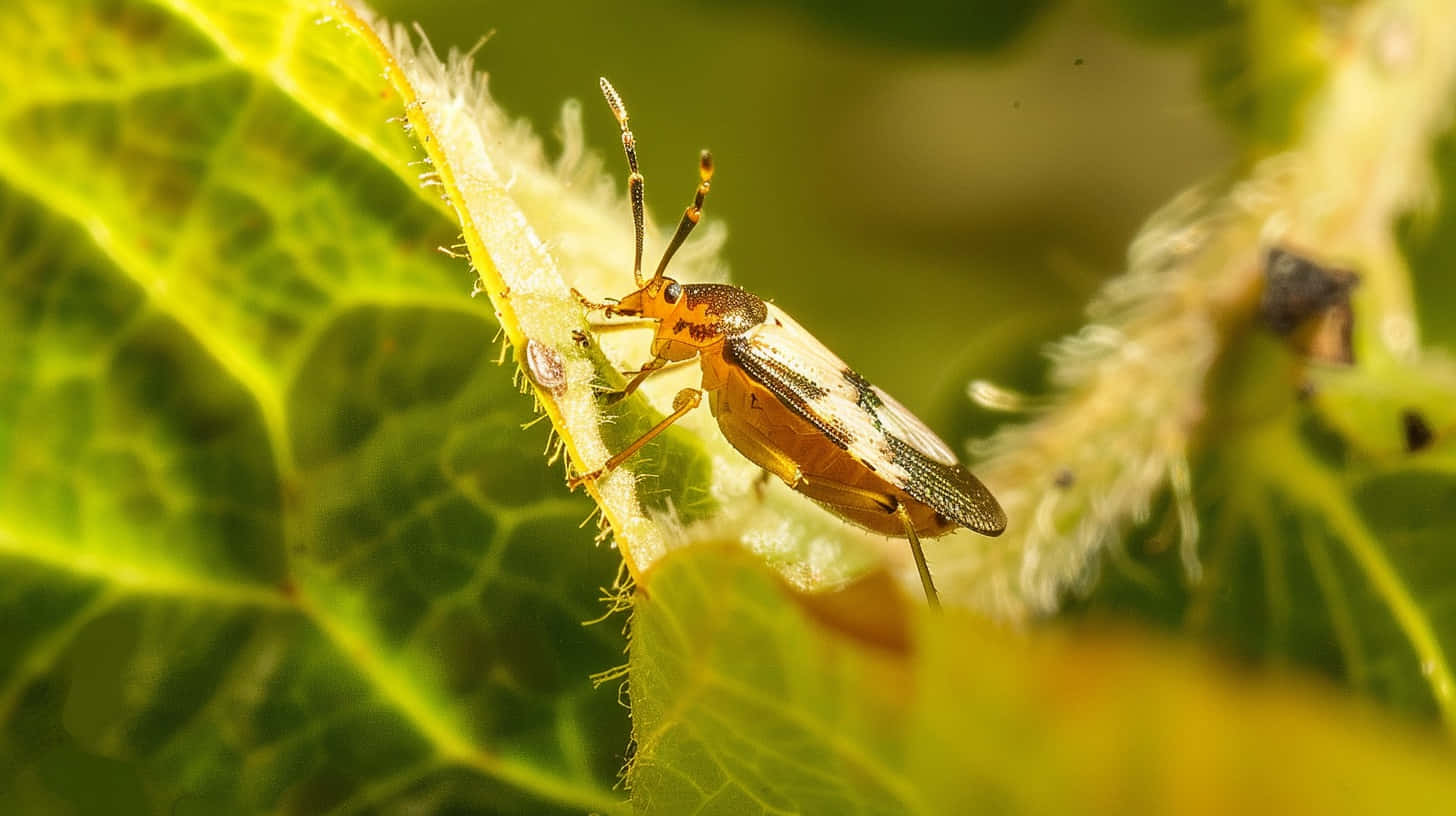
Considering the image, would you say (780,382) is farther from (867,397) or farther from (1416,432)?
(1416,432)

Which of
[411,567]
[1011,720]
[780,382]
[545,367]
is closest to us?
[1011,720]

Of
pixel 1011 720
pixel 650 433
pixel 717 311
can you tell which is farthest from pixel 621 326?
pixel 1011 720

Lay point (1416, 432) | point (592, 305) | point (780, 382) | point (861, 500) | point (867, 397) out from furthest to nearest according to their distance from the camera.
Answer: point (867, 397)
point (780, 382)
point (861, 500)
point (1416, 432)
point (592, 305)

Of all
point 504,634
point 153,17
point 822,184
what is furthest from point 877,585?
point 822,184

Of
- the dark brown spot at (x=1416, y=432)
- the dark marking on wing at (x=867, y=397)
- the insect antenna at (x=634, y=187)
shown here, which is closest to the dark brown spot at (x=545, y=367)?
the insect antenna at (x=634, y=187)

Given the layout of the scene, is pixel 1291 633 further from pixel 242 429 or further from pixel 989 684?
pixel 242 429

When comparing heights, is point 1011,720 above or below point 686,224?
above

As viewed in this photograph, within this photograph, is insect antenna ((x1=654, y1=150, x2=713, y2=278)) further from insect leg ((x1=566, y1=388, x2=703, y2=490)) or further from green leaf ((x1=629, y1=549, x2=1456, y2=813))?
green leaf ((x1=629, y1=549, x2=1456, y2=813))

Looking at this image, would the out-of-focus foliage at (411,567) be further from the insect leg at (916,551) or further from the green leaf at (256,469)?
the insect leg at (916,551)
